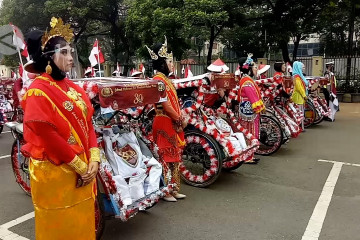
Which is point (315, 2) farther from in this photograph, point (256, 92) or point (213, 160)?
point (213, 160)

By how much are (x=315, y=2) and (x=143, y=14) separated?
780 cm

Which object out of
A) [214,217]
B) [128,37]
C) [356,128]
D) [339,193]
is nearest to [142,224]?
[214,217]

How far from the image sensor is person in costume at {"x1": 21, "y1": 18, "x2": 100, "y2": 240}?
7.22 feet

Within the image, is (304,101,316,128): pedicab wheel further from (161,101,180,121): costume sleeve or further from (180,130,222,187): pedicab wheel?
(161,101,180,121): costume sleeve

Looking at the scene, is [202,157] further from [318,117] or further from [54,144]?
[318,117]

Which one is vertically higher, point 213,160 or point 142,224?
point 213,160

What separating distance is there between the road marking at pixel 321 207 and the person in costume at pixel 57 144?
2.25 meters

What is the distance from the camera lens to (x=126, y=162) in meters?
3.45

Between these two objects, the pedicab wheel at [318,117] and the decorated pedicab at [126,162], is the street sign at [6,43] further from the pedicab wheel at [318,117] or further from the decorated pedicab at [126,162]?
the pedicab wheel at [318,117]

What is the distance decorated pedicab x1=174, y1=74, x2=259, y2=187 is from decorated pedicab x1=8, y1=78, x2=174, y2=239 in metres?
1.01

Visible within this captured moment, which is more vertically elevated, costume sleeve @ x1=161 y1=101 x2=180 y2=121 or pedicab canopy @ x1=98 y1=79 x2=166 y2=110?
pedicab canopy @ x1=98 y1=79 x2=166 y2=110

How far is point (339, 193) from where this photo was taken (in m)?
4.59

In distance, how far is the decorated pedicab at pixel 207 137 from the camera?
15.4ft

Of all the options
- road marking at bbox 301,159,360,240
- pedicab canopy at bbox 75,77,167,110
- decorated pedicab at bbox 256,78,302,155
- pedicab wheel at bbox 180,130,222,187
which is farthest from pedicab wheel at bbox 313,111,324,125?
pedicab canopy at bbox 75,77,167,110
